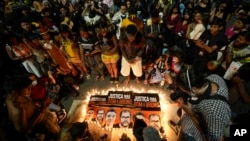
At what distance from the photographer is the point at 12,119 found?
3285mm

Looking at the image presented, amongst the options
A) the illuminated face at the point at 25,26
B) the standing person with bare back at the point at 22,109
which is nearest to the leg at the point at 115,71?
the illuminated face at the point at 25,26

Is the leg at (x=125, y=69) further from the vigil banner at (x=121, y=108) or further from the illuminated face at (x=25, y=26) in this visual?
the illuminated face at (x=25, y=26)

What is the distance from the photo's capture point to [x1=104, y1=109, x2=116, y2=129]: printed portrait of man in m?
4.32

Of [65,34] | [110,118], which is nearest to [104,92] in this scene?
[110,118]

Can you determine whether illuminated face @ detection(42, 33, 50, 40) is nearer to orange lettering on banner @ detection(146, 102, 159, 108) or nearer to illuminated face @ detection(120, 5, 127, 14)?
illuminated face @ detection(120, 5, 127, 14)

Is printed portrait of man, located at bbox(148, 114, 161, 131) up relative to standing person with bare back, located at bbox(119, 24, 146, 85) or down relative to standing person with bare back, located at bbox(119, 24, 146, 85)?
down

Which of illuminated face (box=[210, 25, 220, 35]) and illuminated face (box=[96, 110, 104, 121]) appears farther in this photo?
illuminated face (box=[210, 25, 220, 35])

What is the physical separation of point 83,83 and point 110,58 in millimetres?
1345

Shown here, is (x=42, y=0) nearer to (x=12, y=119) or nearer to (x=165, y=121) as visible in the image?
(x=12, y=119)

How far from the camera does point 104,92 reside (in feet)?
17.4

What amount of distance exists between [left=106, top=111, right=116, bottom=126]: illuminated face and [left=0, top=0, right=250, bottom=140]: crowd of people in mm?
1055

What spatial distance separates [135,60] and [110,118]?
1768 mm

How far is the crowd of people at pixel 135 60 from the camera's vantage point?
3355 millimetres

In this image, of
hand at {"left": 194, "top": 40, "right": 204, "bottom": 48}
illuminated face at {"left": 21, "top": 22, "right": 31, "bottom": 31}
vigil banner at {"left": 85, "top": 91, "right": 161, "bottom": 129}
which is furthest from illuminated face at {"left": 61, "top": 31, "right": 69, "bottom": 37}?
hand at {"left": 194, "top": 40, "right": 204, "bottom": 48}
